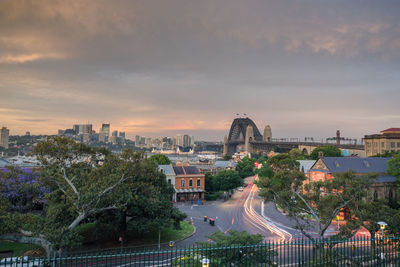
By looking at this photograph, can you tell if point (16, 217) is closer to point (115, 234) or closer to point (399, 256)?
point (115, 234)

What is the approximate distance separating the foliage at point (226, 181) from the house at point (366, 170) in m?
17.9

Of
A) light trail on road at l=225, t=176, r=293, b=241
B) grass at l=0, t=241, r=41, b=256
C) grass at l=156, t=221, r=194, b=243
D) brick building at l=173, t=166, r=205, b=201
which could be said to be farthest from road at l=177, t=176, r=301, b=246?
Result: grass at l=0, t=241, r=41, b=256

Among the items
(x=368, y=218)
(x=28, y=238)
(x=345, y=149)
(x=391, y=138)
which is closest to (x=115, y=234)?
(x=28, y=238)

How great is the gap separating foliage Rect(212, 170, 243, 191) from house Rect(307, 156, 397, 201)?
1794cm

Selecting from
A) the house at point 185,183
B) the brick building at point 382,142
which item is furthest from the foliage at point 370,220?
the brick building at point 382,142

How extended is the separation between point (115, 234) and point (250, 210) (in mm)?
27814

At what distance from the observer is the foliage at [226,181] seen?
63.4m

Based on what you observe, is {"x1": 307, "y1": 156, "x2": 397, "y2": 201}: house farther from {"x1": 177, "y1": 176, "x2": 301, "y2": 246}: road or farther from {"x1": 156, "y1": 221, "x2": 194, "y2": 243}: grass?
{"x1": 156, "y1": 221, "x2": 194, "y2": 243}: grass

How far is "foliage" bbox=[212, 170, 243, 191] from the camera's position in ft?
208

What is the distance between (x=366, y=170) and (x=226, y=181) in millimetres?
29026

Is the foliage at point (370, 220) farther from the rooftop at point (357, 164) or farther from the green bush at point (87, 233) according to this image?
the rooftop at point (357, 164)

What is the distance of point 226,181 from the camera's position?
63.7 m

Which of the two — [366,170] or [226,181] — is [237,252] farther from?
[226,181]

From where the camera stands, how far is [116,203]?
23266 millimetres
